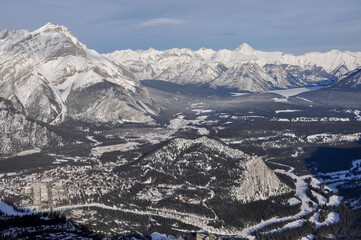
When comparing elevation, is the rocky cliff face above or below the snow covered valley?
above

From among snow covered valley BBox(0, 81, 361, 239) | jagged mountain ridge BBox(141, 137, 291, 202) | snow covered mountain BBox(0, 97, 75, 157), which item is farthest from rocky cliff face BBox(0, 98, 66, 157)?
jagged mountain ridge BBox(141, 137, 291, 202)

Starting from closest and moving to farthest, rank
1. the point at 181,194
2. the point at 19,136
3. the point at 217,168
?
the point at 181,194, the point at 217,168, the point at 19,136

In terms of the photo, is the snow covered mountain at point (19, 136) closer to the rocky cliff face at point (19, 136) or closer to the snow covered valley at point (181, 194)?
the rocky cliff face at point (19, 136)

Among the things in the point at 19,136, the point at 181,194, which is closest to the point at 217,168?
the point at 181,194

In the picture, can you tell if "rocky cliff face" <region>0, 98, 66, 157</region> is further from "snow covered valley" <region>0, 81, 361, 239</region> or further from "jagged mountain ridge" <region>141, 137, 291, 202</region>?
"jagged mountain ridge" <region>141, 137, 291, 202</region>

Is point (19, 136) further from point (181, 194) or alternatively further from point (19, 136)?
point (181, 194)

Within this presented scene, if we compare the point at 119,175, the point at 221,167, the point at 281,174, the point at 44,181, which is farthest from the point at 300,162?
the point at 44,181

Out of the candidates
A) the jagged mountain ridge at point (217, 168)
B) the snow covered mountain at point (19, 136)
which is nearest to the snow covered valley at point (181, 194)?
the jagged mountain ridge at point (217, 168)

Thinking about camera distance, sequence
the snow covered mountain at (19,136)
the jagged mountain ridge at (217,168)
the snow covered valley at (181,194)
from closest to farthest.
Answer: the snow covered valley at (181,194)
the jagged mountain ridge at (217,168)
the snow covered mountain at (19,136)
